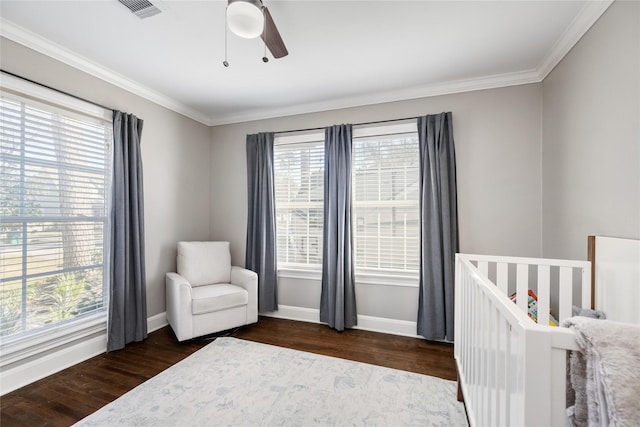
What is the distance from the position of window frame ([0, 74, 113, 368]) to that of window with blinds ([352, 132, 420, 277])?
7.78ft

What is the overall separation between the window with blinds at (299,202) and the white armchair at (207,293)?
60cm

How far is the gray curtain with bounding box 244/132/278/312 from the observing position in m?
3.26

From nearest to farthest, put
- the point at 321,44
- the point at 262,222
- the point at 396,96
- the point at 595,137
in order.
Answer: the point at 595,137
the point at 321,44
the point at 396,96
the point at 262,222

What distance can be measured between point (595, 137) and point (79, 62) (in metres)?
3.73

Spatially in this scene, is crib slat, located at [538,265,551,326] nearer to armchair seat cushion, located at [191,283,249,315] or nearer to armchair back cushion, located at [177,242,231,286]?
armchair seat cushion, located at [191,283,249,315]

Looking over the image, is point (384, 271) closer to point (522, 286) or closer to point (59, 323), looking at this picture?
point (522, 286)

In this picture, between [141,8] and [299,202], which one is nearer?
[141,8]

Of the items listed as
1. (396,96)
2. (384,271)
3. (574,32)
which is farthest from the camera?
(384,271)

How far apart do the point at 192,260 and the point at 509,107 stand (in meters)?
3.46

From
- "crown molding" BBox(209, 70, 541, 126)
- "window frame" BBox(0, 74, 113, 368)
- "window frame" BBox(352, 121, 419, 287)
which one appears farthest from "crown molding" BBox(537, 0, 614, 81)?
"window frame" BBox(0, 74, 113, 368)

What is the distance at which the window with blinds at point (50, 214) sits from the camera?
6.26 feet

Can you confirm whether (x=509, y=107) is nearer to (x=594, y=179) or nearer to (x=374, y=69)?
(x=594, y=179)

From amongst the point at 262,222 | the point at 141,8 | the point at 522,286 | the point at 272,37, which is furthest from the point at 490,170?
the point at 141,8

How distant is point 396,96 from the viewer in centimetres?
284
